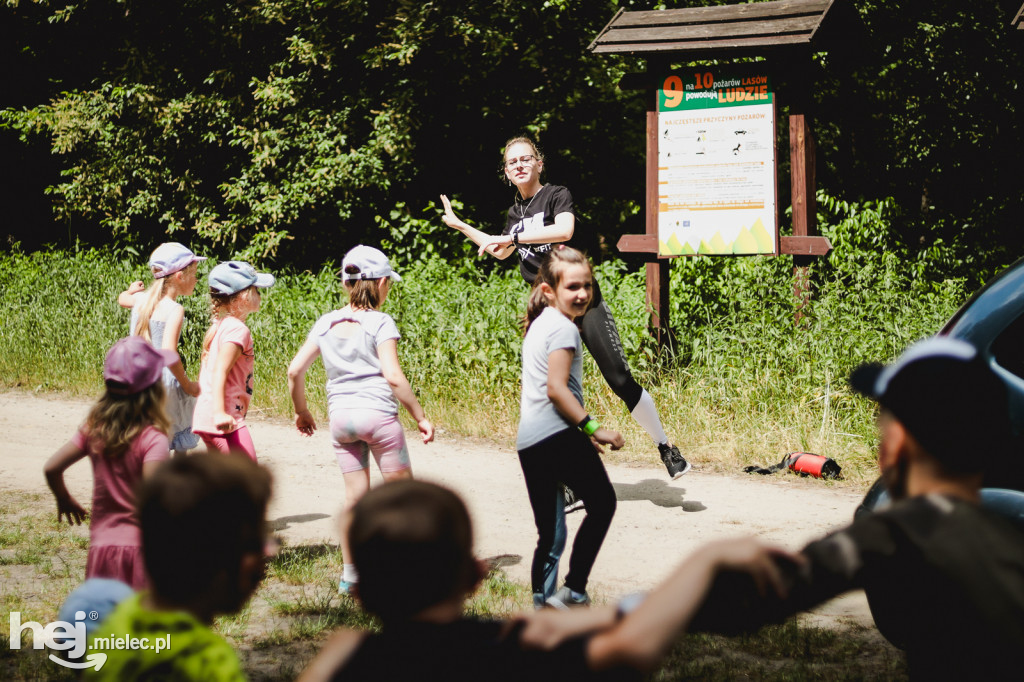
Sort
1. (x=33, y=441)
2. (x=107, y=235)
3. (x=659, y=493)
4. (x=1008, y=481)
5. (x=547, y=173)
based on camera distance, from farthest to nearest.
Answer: (x=107, y=235) → (x=547, y=173) → (x=33, y=441) → (x=659, y=493) → (x=1008, y=481)

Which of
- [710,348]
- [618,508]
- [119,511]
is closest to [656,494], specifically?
[618,508]

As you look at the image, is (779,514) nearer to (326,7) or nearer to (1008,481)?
(1008,481)

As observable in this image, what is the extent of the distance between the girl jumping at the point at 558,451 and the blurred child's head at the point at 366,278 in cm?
96

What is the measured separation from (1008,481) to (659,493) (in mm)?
3660

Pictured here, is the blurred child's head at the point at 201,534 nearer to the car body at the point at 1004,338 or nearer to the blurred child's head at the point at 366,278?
the car body at the point at 1004,338

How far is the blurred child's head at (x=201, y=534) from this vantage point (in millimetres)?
1929

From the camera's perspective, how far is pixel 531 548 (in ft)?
18.3

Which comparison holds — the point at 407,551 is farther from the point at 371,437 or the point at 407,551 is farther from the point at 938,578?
the point at 371,437

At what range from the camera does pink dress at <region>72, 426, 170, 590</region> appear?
3137mm

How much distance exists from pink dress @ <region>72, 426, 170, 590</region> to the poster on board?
625 centimetres

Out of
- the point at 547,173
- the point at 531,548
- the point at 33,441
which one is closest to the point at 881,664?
the point at 531,548

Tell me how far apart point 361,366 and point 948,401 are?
3294mm

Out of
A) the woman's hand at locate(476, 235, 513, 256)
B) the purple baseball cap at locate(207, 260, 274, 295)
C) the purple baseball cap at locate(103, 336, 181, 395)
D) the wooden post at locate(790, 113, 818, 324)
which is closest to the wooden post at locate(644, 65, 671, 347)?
the wooden post at locate(790, 113, 818, 324)

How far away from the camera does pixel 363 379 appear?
15.1ft
